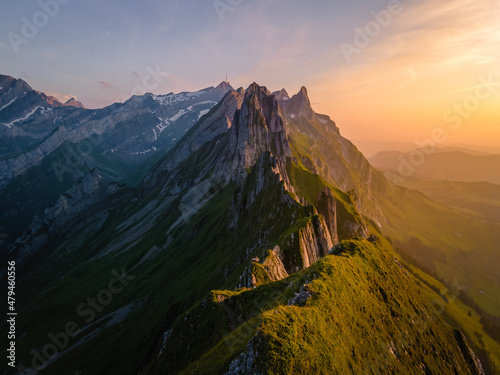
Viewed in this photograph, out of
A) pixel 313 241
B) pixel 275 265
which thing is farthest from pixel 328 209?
pixel 275 265

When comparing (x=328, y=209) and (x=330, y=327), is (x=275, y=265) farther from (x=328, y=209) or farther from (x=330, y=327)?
(x=328, y=209)

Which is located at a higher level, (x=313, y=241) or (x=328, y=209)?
(x=313, y=241)

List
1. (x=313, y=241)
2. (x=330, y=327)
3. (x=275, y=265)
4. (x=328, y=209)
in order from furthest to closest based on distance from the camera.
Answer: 1. (x=328, y=209)
2. (x=313, y=241)
3. (x=275, y=265)
4. (x=330, y=327)

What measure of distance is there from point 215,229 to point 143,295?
169 feet

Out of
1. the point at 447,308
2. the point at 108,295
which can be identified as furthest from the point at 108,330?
the point at 447,308

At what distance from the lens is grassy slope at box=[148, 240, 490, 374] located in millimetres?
22172

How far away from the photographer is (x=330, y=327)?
2575cm

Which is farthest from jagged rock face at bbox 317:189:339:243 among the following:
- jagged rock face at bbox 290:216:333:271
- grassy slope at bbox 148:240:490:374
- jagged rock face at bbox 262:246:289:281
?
grassy slope at bbox 148:240:490:374

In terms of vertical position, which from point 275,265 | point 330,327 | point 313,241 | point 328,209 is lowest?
point 328,209

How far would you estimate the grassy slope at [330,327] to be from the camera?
22.2 m

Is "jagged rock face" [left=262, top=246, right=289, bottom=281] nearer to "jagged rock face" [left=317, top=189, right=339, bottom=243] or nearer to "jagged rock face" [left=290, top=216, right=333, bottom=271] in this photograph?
"jagged rock face" [left=290, top=216, right=333, bottom=271]

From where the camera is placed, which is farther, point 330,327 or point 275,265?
point 275,265

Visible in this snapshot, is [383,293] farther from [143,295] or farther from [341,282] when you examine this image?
[143,295]

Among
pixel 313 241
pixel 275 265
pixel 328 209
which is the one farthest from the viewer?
pixel 328 209
